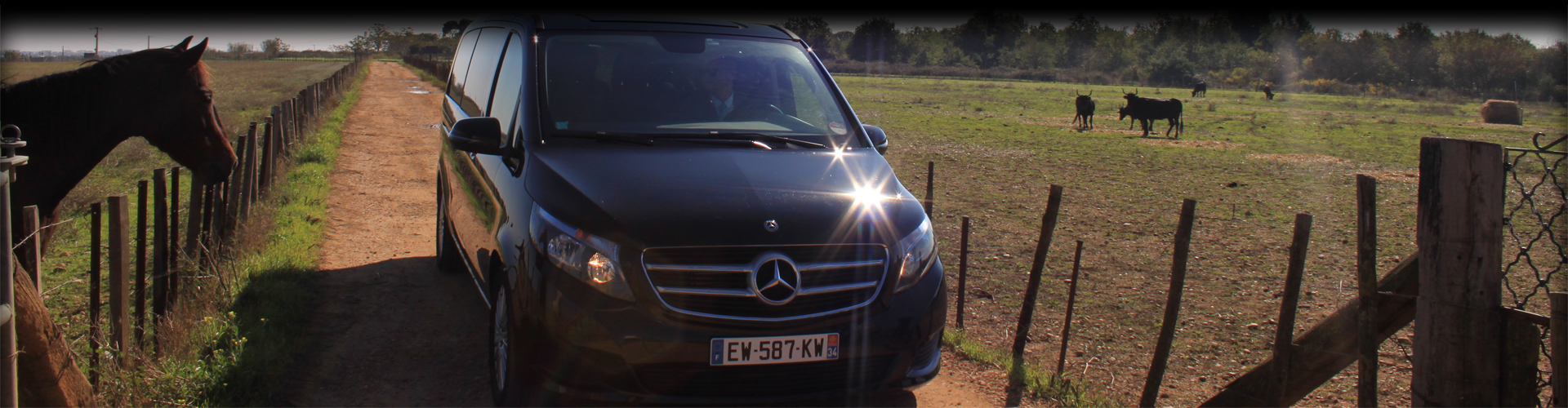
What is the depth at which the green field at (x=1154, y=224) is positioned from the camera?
5672 millimetres

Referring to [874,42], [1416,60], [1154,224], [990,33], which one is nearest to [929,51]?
[874,42]

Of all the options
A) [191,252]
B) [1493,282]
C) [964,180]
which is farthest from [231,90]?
[1493,282]

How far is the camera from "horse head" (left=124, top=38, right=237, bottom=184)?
6035 mm

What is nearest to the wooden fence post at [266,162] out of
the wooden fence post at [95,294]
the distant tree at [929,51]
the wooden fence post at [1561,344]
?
the wooden fence post at [95,294]

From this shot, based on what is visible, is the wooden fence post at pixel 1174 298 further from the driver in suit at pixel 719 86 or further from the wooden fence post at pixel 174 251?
the wooden fence post at pixel 174 251

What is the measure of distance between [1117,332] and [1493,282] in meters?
3.29

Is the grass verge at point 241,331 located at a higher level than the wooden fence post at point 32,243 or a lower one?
lower

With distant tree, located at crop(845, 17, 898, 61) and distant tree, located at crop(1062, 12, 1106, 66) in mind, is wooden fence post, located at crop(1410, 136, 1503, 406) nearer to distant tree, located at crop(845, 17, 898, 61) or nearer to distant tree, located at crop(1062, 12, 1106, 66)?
distant tree, located at crop(845, 17, 898, 61)

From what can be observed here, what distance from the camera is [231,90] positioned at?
35.3 m

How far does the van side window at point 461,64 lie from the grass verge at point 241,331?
4.87 ft

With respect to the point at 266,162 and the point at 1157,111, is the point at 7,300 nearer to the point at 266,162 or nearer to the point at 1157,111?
the point at 266,162

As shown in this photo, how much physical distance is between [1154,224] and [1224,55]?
116m

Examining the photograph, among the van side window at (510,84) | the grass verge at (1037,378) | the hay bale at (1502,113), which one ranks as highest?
the hay bale at (1502,113)

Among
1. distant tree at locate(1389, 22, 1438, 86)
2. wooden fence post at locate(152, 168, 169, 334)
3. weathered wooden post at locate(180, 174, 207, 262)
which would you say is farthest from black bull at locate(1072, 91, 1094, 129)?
distant tree at locate(1389, 22, 1438, 86)
